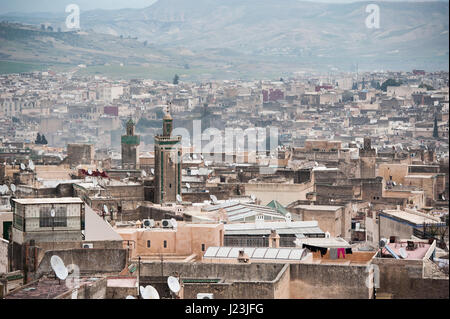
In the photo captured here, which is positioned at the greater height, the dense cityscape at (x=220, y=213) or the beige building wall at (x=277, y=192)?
the dense cityscape at (x=220, y=213)

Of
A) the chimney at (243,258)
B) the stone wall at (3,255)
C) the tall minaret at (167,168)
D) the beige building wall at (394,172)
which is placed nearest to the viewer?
the chimney at (243,258)

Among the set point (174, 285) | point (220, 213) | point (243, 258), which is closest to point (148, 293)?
point (174, 285)

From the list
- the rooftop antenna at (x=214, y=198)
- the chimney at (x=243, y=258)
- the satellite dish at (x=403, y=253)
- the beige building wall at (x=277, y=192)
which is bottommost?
the beige building wall at (x=277, y=192)

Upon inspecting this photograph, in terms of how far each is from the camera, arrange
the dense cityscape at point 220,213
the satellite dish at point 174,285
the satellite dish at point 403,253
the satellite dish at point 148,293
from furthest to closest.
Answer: the satellite dish at point 403,253
the dense cityscape at point 220,213
the satellite dish at point 174,285
the satellite dish at point 148,293

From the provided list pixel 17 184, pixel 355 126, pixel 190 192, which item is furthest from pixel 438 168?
pixel 355 126

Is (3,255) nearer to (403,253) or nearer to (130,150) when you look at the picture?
(403,253)

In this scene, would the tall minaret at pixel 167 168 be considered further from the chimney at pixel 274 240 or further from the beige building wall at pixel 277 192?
the chimney at pixel 274 240

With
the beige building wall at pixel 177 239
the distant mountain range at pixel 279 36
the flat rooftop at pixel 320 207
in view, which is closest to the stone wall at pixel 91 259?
the beige building wall at pixel 177 239
